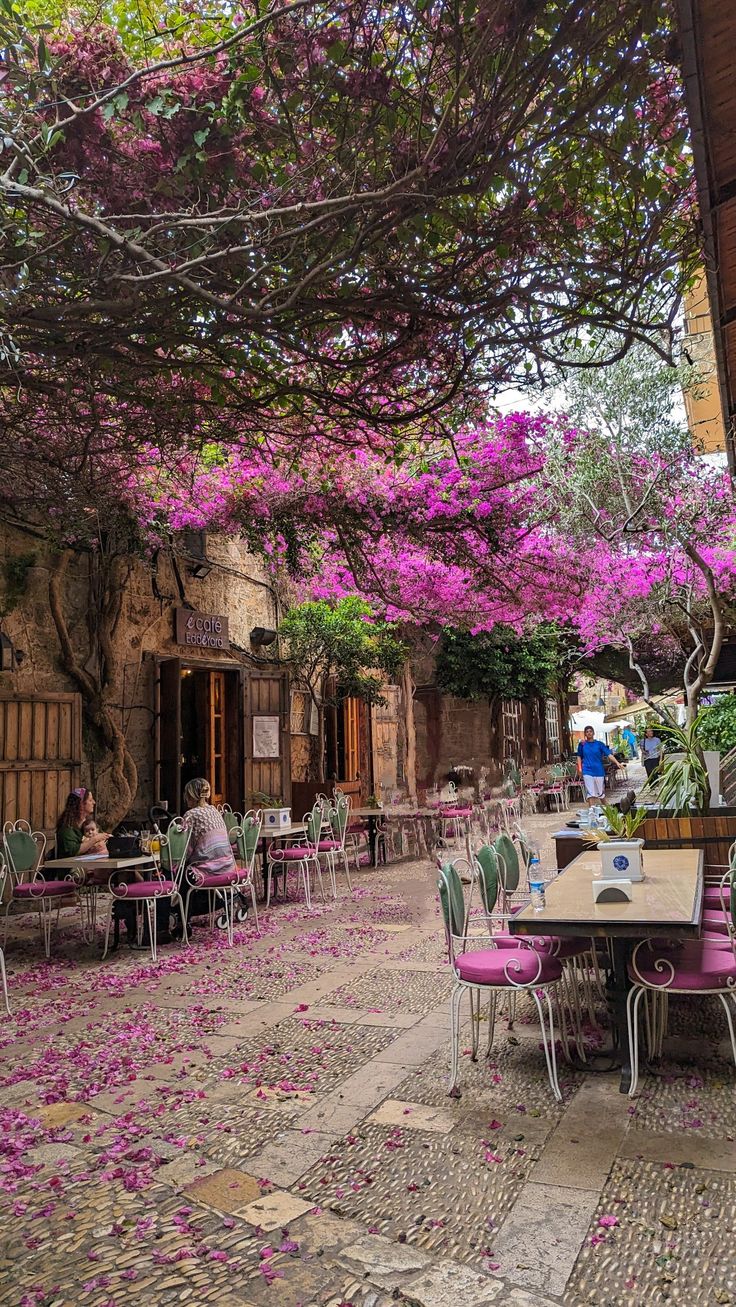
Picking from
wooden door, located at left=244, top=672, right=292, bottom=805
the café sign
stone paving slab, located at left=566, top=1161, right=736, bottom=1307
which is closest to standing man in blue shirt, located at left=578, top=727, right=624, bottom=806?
wooden door, located at left=244, top=672, right=292, bottom=805

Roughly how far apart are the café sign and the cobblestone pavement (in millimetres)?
5685

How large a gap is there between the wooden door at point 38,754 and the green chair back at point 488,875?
5.33m

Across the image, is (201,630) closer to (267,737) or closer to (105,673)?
(105,673)

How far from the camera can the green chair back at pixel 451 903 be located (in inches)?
133

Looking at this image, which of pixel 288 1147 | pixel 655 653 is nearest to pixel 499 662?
pixel 655 653

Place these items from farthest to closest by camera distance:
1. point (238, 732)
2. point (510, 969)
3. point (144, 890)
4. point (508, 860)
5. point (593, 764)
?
point (593, 764)
point (238, 732)
point (144, 890)
point (508, 860)
point (510, 969)

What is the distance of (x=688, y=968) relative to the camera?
122 inches

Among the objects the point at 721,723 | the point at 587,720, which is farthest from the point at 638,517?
the point at 587,720

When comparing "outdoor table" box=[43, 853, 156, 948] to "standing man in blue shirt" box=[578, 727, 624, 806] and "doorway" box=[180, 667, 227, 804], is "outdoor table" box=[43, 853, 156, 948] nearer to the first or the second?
"doorway" box=[180, 667, 227, 804]

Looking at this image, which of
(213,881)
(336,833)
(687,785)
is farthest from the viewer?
(336,833)

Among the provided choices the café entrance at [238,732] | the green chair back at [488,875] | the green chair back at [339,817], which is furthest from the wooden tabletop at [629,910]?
the café entrance at [238,732]

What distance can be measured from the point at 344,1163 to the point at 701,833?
349 cm

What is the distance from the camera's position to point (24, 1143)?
2932 mm

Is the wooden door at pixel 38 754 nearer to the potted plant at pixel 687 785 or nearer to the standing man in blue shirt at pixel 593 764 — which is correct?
the potted plant at pixel 687 785
